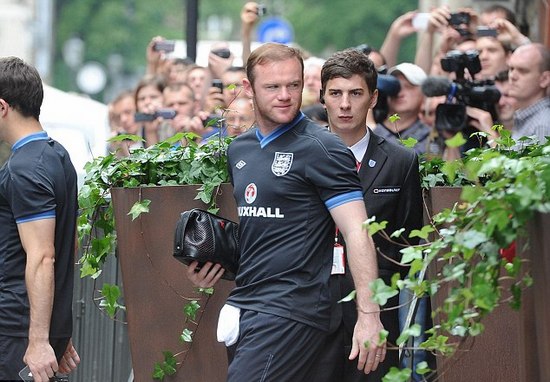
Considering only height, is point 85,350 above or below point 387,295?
below

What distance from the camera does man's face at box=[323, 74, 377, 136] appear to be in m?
7.32

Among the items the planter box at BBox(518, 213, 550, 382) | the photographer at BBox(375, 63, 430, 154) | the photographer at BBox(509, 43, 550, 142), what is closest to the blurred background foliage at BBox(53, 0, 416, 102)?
the photographer at BBox(375, 63, 430, 154)

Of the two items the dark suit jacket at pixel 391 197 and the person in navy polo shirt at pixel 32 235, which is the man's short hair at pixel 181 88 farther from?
the person in navy polo shirt at pixel 32 235

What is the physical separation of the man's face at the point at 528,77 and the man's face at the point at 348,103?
2.76 metres

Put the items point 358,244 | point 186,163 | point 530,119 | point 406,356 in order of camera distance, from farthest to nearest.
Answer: point 530,119, point 186,163, point 406,356, point 358,244

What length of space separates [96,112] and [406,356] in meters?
11.8

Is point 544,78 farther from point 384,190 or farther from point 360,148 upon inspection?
point 384,190

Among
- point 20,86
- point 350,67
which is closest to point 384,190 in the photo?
point 350,67

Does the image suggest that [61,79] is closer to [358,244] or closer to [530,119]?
[530,119]

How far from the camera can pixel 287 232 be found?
624 centimetres

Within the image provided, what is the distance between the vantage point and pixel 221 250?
6852mm

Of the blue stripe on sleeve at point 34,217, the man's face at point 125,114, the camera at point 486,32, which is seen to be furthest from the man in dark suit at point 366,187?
the man's face at point 125,114

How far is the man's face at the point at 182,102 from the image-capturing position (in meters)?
12.0

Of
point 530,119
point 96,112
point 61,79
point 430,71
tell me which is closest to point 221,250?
point 530,119
